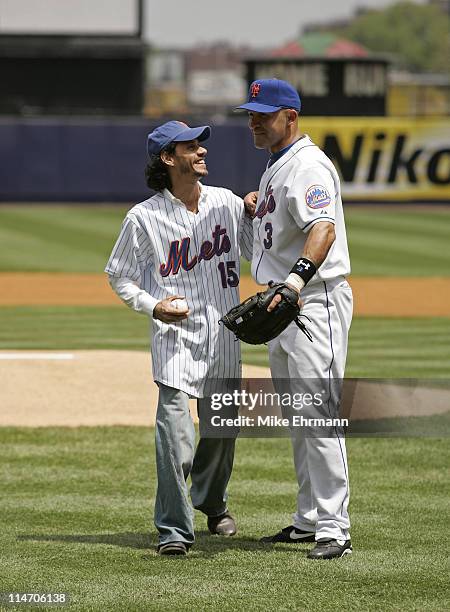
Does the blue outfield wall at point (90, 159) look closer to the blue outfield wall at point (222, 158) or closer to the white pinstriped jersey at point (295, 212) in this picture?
the blue outfield wall at point (222, 158)

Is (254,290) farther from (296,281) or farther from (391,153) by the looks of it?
(391,153)

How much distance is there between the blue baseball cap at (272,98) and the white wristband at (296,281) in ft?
2.31

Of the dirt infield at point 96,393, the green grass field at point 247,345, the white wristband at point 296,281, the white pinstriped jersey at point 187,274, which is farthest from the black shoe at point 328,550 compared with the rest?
the green grass field at point 247,345

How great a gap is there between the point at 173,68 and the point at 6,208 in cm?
12601

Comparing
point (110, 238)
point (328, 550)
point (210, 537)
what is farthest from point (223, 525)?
point (110, 238)

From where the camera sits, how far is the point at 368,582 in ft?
14.5

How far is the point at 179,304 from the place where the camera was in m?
4.87

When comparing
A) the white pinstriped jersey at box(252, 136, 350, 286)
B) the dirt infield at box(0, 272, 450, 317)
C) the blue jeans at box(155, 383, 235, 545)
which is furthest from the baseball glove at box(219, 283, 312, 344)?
the dirt infield at box(0, 272, 450, 317)

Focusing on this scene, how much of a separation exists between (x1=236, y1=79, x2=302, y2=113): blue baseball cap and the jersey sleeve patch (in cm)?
38

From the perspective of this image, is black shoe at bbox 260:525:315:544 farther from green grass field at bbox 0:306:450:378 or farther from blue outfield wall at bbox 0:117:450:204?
blue outfield wall at bbox 0:117:450:204

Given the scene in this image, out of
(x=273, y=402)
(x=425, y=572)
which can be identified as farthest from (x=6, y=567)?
(x=425, y=572)

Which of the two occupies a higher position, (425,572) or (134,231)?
(134,231)

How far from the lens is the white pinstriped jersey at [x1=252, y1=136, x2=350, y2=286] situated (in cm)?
471

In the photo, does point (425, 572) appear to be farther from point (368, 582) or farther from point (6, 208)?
point (6, 208)
